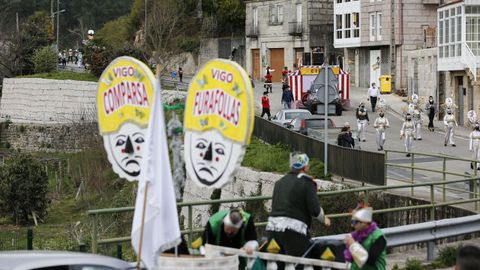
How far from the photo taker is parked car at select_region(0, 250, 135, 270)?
396 inches

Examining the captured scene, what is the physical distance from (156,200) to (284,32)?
2545 inches

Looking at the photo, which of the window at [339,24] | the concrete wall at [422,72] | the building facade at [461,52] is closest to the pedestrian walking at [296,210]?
the building facade at [461,52]

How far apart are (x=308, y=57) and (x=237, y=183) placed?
31.7 meters

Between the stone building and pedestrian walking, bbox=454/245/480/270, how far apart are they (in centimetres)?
6309

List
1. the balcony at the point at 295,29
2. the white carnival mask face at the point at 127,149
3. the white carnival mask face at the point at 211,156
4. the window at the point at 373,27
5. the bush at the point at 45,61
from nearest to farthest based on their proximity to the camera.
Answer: the white carnival mask face at the point at 211,156
the white carnival mask face at the point at 127,149
the window at the point at 373,27
the bush at the point at 45,61
the balcony at the point at 295,29

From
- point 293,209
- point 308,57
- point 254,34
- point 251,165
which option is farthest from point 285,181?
point 254,34

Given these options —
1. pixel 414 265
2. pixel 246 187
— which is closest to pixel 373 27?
pixel 246 187

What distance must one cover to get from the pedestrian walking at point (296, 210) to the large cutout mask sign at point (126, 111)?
1.62 m

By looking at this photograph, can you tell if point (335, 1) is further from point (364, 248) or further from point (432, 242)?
point (364, 248)

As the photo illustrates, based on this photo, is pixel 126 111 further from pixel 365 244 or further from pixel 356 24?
pixel 356 24

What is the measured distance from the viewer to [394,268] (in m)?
14.7

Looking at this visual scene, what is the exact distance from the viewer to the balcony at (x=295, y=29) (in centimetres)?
7281

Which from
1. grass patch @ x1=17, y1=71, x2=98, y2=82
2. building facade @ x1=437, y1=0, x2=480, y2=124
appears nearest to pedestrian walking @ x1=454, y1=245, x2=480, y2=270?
building facade @ x1=437, y1=0, x2=480, y2=124

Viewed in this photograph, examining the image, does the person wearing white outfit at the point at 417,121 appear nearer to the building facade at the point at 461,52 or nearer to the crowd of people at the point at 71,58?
the building facade at the point at 461,52
